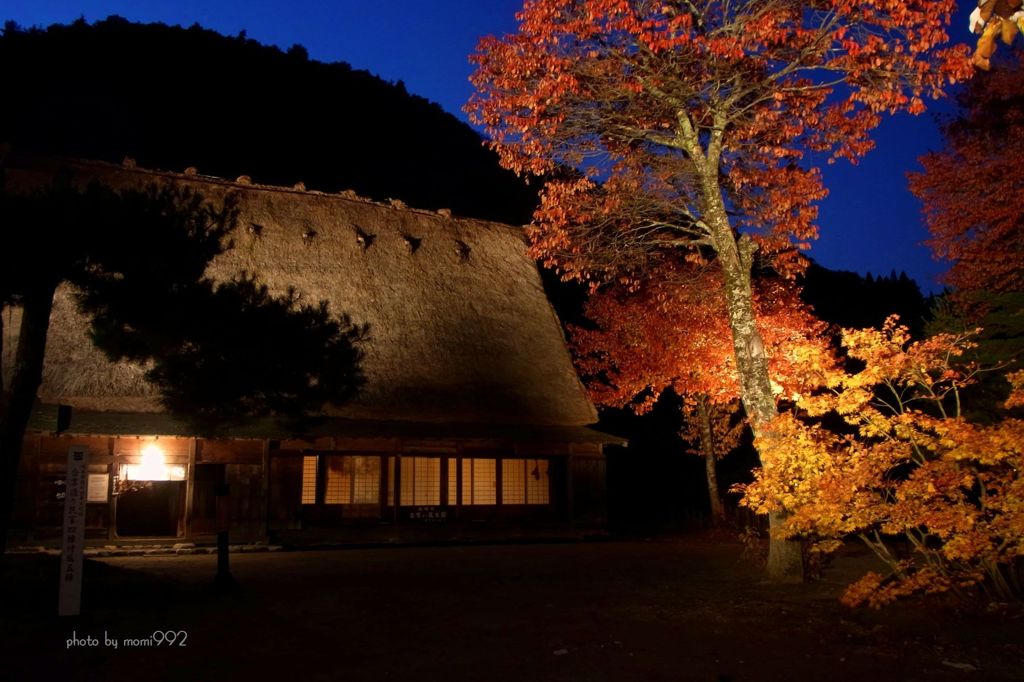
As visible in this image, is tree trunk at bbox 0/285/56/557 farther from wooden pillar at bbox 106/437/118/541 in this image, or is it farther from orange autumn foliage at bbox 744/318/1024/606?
orange autumn foliage at bbox 744/318/1024/606

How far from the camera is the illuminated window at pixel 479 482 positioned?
18594 millimetres

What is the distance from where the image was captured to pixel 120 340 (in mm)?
13438

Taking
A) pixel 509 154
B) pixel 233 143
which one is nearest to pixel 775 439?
pixel 509 154

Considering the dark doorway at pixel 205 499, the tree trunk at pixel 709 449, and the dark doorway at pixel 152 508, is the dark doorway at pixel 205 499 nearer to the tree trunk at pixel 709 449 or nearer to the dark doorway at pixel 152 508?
the dark doorway at pixel 152 508

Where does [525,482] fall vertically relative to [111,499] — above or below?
above

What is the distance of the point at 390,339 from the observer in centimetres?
1822

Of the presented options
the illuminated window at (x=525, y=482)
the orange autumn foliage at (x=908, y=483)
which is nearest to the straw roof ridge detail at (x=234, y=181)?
the illuminated window at (x=525, y=482)

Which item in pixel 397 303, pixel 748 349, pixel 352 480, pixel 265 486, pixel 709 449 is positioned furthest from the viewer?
pixel 709 449

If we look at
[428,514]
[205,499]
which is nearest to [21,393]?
[205,499]

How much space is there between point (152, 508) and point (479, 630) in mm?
10999

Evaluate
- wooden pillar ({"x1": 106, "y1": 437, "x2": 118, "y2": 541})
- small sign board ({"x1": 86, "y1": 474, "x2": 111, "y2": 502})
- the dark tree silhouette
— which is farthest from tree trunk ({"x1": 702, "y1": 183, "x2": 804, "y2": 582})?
the dark tree silhouette

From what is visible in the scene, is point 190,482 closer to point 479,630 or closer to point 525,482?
point 525,482

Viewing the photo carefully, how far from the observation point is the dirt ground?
19.2ft

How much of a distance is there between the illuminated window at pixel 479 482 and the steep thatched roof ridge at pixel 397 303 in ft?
5.62
